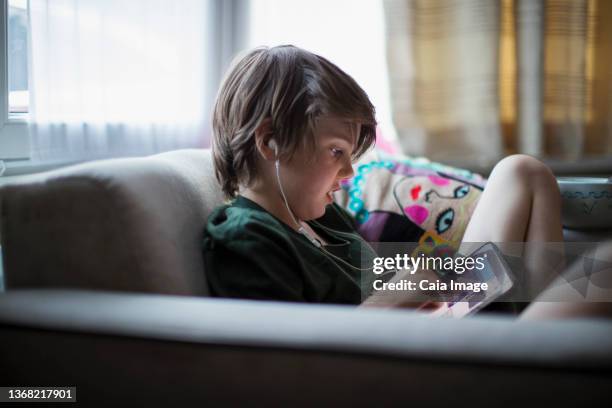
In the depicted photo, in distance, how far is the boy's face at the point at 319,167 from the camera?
1.01 metres

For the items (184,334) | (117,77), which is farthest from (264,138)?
(117,77)

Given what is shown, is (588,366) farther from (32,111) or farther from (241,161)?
(32,111)

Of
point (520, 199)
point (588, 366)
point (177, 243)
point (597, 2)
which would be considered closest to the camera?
point (588, 366)

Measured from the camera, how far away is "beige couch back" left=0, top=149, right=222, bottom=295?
790 mm

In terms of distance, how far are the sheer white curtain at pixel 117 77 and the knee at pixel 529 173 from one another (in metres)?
0.98

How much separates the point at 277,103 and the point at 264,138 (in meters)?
0.06

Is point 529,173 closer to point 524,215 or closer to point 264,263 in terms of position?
point 524,215

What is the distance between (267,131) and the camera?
1.00 metres

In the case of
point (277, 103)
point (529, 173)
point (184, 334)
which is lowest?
point (184, 334)

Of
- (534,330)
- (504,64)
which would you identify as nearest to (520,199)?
(534,330)

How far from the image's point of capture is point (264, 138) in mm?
1007

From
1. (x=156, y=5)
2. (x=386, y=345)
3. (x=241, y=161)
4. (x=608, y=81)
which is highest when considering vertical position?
(x=156, y=5)

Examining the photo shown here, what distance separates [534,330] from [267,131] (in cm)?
57

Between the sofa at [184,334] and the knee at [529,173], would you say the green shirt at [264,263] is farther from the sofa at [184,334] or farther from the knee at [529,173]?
the knee at [529,173]
